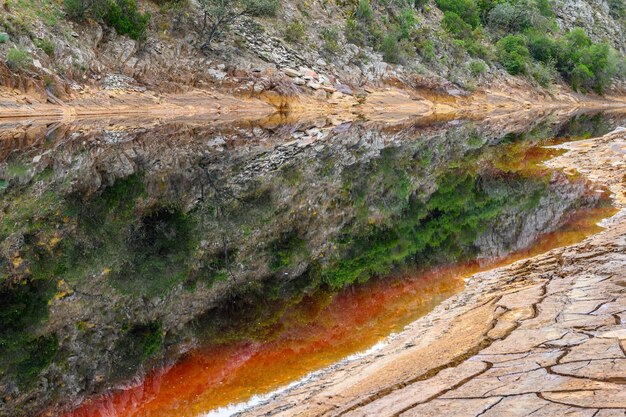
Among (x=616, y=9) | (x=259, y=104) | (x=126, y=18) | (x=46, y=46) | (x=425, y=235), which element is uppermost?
(x=616, y=9)

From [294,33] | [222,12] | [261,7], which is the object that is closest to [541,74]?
[294,33]

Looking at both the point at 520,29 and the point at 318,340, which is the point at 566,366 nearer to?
the point at 318,340

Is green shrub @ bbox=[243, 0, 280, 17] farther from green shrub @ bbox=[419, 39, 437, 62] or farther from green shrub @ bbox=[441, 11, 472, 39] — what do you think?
green shrub @ bbox=[441, 11, 472, 39]

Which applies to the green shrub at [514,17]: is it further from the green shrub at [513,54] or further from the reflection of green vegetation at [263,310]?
the reflection of green vegetation at [263,310]

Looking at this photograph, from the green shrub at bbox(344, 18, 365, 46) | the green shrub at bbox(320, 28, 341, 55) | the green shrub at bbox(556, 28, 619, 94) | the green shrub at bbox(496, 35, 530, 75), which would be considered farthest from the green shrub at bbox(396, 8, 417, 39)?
the green shrub at bbox(556, 28, 619, 94)

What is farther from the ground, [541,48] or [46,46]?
[46,46]

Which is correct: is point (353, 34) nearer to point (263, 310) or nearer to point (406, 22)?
point (406, 22)
